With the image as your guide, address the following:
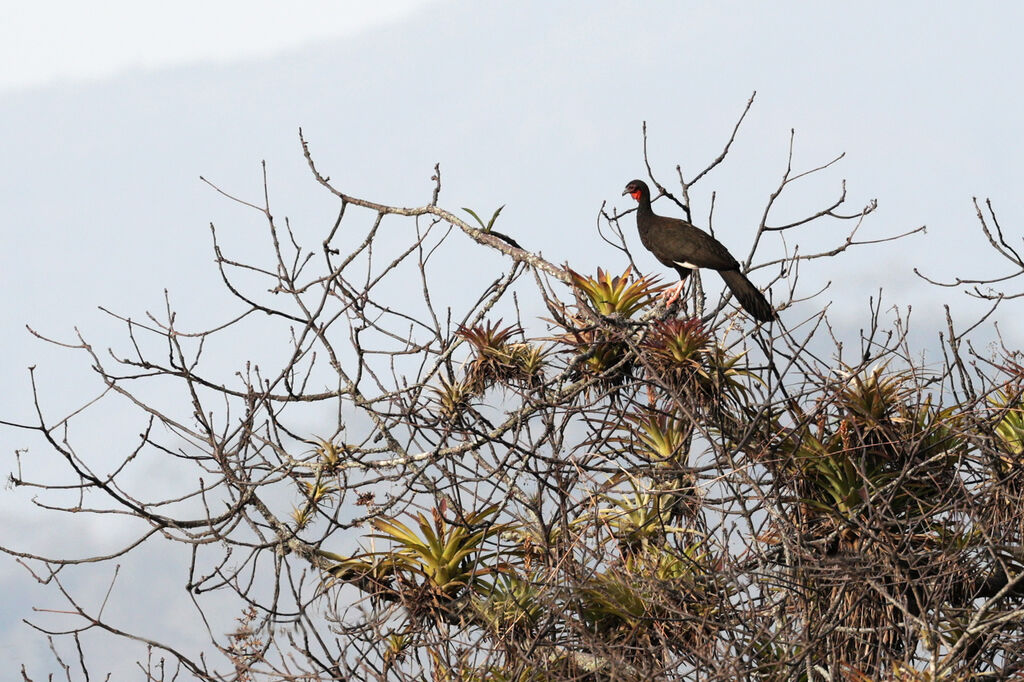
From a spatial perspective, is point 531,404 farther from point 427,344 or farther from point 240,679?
point 240,679

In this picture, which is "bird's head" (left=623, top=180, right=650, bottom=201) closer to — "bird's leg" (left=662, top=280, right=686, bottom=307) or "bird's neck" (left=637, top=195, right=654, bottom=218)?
"bird's neck" (left=637, top=195, right=654, bottom=218)

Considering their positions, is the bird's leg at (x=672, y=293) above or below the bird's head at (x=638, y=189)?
below

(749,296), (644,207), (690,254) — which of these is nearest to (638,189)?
(644,207)

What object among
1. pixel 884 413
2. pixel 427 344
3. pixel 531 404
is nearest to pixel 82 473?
pixel 427 344

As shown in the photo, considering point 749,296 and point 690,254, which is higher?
point 690,254

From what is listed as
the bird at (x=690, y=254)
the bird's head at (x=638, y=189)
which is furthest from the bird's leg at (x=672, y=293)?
the bird's head at (x=638, y=189)

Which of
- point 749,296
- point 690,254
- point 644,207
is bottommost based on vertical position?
point 749,296

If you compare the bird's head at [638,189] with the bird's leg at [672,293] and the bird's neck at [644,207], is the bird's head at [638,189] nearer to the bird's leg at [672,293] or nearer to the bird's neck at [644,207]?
the bird's neck at [644,207]

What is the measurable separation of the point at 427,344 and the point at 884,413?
10.8 ft

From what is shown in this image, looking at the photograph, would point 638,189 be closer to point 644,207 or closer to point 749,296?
point 644,207

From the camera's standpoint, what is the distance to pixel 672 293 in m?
7.79

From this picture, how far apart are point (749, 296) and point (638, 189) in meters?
1.76

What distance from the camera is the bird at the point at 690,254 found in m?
7.80

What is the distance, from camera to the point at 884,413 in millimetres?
7680
